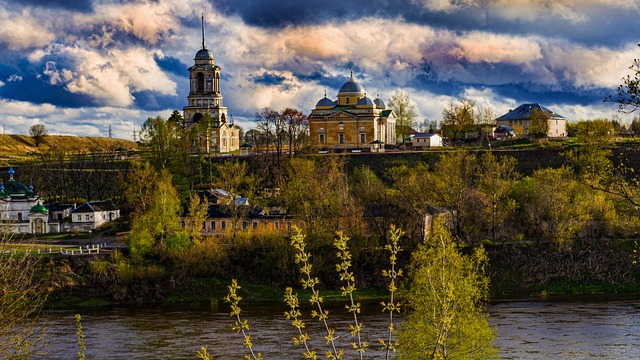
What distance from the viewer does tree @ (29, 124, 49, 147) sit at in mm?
155250

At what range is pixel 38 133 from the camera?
517 ft

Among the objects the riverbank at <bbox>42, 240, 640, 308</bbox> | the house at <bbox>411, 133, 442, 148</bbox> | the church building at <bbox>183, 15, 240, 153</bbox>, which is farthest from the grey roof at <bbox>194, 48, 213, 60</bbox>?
the riverbank at <bbox>42, 240, 640, 308</bbox>

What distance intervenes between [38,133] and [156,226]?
106171 millimetres

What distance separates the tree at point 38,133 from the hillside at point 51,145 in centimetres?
74

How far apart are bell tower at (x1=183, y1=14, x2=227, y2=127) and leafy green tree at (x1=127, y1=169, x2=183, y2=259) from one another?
160 ft

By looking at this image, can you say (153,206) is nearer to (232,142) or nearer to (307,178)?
(307,178)

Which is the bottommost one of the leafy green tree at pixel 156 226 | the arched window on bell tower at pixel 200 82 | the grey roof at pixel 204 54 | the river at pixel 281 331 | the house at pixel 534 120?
the river at pixel 281 331

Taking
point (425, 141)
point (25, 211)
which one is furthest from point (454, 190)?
point (425, 141)

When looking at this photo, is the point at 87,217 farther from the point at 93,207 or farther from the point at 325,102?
the point at 325,102

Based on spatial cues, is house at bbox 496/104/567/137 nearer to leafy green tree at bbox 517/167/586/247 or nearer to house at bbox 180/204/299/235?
leafy green tree at bbox 517/167/586/247

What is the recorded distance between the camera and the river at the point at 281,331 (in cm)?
3581

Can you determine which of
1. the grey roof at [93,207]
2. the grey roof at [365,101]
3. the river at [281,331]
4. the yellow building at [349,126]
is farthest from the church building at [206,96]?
the river at [281,331]

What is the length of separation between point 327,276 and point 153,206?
13.5m

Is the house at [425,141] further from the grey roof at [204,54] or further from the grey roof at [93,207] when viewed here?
the grey roof at [93,207]
